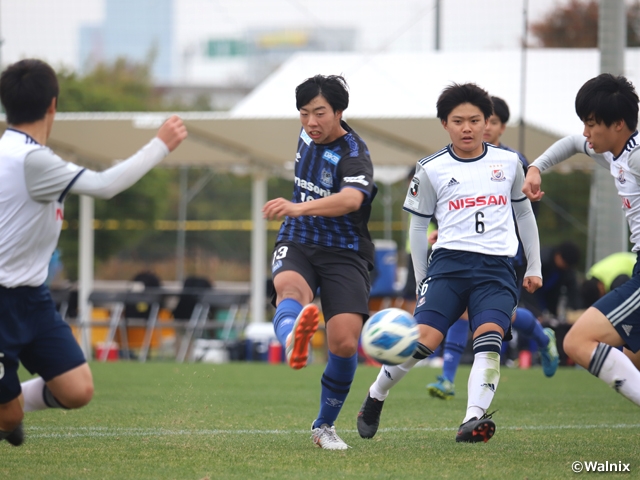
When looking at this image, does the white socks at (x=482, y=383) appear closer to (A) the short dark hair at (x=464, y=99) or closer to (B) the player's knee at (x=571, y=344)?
(B) the player's knee at (x=571, y=344)

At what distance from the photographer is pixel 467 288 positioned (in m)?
5.29

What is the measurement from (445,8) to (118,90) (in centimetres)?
1918

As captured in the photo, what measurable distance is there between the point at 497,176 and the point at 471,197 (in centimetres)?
21

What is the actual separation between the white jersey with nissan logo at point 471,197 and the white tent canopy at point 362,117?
7482mm

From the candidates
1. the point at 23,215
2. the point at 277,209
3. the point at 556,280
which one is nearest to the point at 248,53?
the point at 556,280

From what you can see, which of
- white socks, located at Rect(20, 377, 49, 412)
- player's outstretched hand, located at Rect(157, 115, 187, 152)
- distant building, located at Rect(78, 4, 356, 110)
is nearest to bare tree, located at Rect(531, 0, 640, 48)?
distant building, located at Rect(78, 4, 356, 110)

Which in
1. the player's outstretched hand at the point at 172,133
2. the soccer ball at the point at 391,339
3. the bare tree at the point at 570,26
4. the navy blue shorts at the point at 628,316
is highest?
the bare tree at the point at 570,26

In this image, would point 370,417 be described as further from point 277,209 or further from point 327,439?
point 277,209

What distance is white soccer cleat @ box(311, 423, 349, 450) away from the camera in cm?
511

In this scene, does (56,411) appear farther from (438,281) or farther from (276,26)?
(276,26)

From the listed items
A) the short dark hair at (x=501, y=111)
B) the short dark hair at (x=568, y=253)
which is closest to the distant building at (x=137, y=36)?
the short dark hair at (x=568, y=253)

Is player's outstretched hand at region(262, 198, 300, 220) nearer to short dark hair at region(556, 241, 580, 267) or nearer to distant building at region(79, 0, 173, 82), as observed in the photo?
short dark hair at region(556, 241, 580, 267)

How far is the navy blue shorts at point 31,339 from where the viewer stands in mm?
4148

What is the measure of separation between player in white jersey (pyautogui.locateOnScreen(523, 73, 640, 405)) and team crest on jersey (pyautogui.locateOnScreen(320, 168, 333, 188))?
140cm
